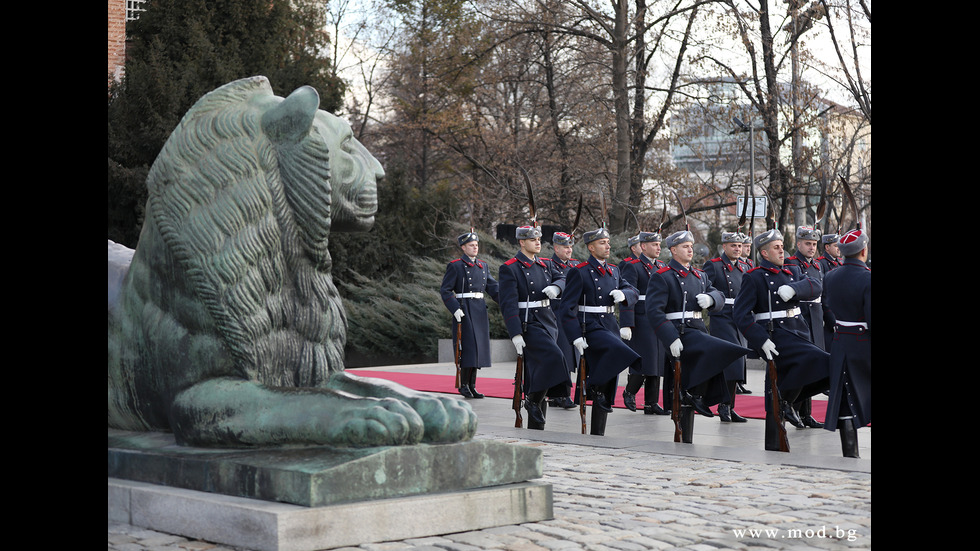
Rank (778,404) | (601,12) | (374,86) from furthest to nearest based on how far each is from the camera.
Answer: (374,86), (601,12), (778,404)

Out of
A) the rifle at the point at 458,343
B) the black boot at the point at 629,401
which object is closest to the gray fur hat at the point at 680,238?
the black boot at the point at 629,401

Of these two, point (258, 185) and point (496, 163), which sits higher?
point (496, 163)

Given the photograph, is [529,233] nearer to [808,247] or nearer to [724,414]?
[724,414]

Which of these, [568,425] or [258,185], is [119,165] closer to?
[568,425]

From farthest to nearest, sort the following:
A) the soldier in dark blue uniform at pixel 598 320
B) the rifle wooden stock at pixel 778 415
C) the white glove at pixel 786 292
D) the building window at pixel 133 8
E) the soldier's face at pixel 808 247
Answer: the building window at pixel 133 8, the soldier's face at pixel 808 247, the soldier in dark blue uniform at pixel 598 320, the white glove at pixel 786 292, the rifle wooden stock at pixel 778 415

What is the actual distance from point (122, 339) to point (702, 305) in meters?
5.56

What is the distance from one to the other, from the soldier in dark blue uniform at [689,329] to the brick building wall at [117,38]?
661 inches

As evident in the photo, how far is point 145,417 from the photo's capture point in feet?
15.6

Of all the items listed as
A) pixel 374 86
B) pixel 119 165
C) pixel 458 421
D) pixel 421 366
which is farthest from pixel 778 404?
pixel 374 86

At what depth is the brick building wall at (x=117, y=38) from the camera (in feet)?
75.2

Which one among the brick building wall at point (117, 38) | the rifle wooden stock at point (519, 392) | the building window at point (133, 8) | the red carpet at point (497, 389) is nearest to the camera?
the rifle wooden stock at point (519, 392)

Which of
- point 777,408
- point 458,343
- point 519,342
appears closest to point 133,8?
point 458,343

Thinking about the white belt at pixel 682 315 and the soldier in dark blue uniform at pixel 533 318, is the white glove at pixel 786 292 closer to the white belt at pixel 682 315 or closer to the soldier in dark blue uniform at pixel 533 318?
the white belt at pixel 682 315

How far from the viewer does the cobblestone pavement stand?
420cm
